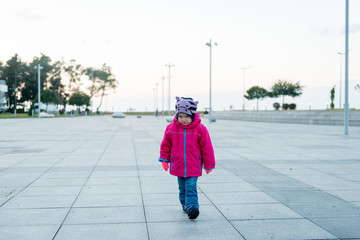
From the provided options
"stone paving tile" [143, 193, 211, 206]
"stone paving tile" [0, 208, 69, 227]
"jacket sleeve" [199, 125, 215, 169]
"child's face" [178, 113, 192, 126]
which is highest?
"child's face" [178, 113, 192, 126]

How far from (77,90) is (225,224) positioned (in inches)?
3794

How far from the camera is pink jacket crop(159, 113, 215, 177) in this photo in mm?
4184

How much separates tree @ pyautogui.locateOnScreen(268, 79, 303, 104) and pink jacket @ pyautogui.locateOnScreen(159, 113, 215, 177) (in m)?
52.0

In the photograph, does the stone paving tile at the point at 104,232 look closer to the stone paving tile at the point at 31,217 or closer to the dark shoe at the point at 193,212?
the stone paving tile at the point at 31,217

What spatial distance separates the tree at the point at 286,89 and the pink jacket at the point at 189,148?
5195cm

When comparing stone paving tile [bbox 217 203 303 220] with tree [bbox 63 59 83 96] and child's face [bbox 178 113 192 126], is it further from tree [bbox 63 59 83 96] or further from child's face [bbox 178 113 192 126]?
tree [bbox 63 59 83 96]

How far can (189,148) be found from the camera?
4.20 meters

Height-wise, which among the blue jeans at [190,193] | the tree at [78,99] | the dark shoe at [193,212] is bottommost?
the dark shoe at [193,212]

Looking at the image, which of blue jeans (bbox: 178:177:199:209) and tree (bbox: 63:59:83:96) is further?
tree (bbox: 63:59:83:96)

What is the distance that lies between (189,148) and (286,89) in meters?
52.2

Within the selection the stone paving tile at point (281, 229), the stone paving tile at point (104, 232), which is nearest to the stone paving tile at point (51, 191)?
the stone paving tile at point (104, 232)

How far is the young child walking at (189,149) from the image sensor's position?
4129 millimetres

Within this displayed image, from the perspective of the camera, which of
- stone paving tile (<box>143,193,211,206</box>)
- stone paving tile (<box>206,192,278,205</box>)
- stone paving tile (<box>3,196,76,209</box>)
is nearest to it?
stone paving tile (<box>3,196,76,209</box>)

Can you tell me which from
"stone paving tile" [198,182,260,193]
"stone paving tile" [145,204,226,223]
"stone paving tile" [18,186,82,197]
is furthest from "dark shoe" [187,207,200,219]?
"stone paving tile" [18,186,82,197]
